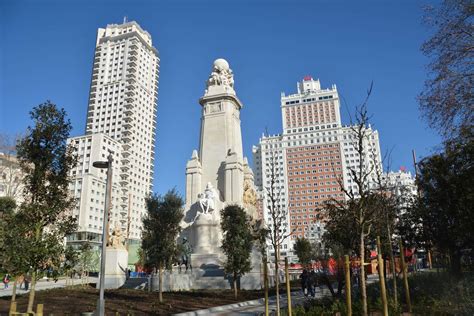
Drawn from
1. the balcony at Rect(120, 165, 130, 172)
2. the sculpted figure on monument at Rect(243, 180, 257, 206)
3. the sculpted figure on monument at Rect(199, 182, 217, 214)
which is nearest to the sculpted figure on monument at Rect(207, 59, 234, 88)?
the sculpted figure on monument at Rect(243, 180, 257, 206)

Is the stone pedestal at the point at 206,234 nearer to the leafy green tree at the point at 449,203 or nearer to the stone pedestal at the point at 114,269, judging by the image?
the stone pedestal at the point at 114,269

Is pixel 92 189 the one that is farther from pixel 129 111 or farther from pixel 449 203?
pixel 449 203

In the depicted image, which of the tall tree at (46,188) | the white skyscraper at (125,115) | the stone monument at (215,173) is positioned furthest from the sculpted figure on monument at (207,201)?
the white skyscraper at (125,115)

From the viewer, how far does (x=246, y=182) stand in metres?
39.3

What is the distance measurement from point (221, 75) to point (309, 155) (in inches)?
3681

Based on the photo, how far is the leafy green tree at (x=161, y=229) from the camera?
21875mm

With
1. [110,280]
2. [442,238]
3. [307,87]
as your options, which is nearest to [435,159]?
[442,238]

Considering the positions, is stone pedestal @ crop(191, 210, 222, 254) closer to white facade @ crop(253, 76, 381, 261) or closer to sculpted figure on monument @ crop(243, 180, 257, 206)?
sculpted figure on monument @ crop(243, 180, 257, 206)

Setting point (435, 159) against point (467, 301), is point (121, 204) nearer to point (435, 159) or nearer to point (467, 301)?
point (435, 159)

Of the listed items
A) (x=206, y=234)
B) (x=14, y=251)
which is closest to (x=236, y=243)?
(x=206, y=234)

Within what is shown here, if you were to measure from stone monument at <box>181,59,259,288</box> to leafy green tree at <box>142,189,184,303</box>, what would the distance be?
9145mm

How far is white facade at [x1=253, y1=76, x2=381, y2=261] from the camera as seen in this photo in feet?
416

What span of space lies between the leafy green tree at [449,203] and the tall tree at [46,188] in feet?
52.2

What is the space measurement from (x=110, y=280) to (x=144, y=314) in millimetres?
15500
